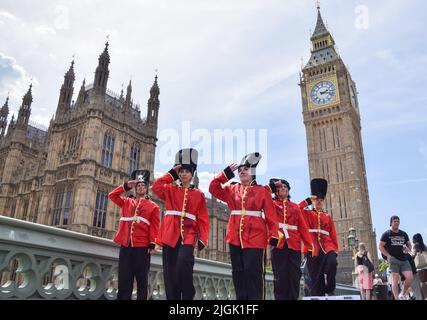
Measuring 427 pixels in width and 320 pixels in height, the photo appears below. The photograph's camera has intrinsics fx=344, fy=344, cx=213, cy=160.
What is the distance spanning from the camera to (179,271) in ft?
14.5

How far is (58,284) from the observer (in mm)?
4520

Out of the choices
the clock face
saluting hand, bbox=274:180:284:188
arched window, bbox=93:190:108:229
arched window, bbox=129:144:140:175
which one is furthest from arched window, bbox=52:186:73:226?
the clock face

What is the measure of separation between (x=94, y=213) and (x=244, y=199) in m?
20.4

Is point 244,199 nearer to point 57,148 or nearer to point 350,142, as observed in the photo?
point 57,148

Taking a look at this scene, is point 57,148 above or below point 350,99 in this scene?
below

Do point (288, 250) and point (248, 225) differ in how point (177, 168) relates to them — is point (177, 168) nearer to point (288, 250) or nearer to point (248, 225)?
point (248, 225)

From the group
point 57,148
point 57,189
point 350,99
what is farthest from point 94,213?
point 350,99

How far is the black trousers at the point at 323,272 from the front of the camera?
263 inches

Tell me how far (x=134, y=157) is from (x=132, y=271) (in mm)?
23694

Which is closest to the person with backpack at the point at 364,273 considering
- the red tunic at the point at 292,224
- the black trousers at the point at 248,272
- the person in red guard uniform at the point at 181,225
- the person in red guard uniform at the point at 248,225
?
the red tunic at the point at 292,224

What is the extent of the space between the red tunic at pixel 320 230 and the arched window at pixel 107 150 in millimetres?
20383

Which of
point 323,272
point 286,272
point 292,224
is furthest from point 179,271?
point 323,272

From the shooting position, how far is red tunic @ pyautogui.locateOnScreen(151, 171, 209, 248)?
15.6ft

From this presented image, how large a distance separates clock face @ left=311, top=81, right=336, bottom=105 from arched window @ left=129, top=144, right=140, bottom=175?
41799mm
